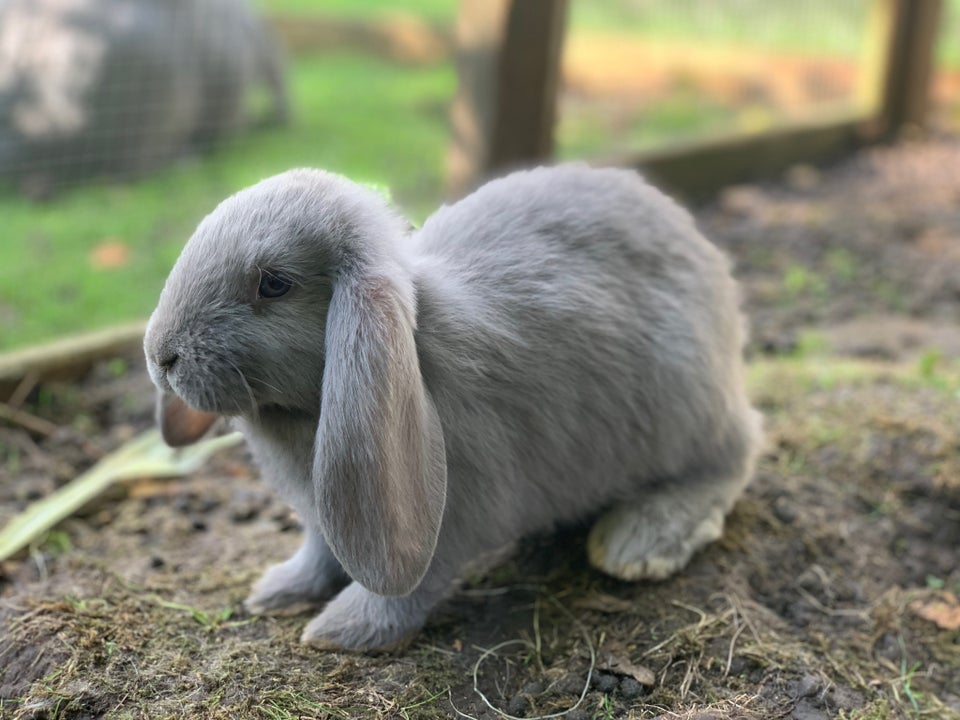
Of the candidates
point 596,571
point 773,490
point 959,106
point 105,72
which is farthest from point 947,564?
point 959,106

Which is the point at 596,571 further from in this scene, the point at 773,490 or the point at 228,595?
the point at 228,595

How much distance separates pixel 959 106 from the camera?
870cm

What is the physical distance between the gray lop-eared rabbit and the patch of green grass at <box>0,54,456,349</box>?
1.56m

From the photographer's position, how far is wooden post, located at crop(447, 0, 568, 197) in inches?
184

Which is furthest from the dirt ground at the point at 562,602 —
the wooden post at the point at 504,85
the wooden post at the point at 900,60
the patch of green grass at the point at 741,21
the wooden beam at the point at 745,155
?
the wooden post at the point at 900,60

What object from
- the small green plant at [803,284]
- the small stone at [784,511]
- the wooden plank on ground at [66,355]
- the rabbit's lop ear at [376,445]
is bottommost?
the wooden plank on ground at [66,355]

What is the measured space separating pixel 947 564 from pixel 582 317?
1513mm

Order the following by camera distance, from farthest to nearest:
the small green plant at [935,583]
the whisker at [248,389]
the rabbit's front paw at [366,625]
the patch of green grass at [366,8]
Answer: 1. the patch of green grass at [366,8]
2. the small green plant at [935,583]
3. the rabbit's front paw at [366,625]
4. the whisker at [248,389]

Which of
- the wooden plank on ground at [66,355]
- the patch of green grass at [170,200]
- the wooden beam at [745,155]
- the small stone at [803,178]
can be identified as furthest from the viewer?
the small stone at [803,178]

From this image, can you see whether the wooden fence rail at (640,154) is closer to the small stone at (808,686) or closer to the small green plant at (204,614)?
the small green plant at (204,614)

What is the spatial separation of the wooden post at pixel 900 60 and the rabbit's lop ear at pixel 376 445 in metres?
6.91

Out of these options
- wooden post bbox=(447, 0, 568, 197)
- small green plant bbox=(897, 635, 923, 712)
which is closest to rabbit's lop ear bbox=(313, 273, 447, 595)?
small green plant bbox=(897, 635, 923, 712)

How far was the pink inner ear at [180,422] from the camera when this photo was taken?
2.59 meters

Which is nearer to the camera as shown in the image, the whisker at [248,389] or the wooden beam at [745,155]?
the whisker at [248,389]
